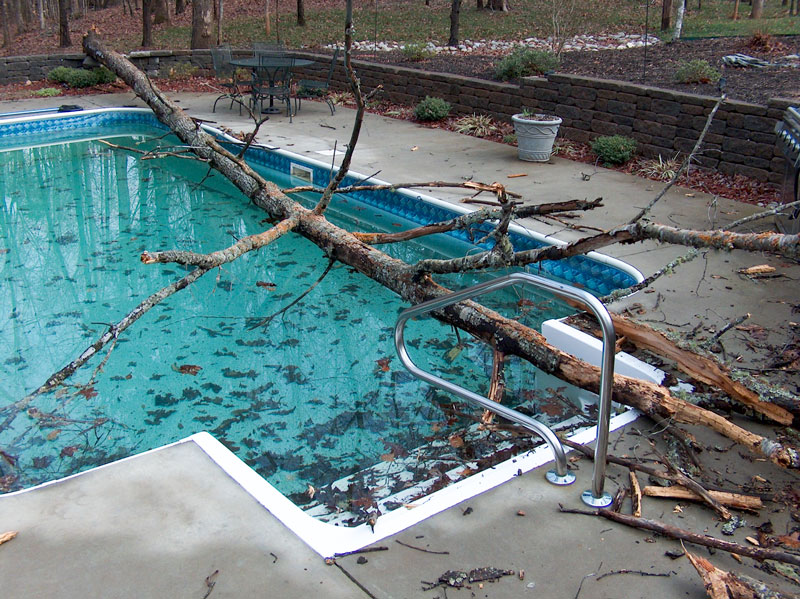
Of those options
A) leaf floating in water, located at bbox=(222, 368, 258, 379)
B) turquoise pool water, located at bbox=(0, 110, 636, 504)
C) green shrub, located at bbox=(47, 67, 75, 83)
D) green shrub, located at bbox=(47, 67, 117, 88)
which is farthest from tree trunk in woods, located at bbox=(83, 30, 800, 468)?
green shrub, located at bbox=(47, 67, 75, 83)

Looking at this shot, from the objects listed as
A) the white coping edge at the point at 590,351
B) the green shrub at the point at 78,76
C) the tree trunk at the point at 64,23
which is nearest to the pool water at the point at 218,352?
the white coping edge at the point at 590,351

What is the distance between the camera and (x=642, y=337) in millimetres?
3912

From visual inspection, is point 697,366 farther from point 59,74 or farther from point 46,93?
point 59,74

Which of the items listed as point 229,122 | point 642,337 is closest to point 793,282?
point 642,337

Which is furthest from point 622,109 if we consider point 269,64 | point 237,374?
point 237,374

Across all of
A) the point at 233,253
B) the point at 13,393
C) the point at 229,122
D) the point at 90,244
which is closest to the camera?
the point at 233,253

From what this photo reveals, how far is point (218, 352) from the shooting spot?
498 cm

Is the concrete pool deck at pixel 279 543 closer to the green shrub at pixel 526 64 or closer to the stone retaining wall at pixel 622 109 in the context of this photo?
the stone retaining wall at pixel 622 109

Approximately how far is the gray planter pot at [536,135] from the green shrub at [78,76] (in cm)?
876

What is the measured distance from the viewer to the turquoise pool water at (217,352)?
13.1 ft

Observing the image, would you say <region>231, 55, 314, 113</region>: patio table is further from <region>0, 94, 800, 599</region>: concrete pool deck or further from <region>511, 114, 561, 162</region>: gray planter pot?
<region>0, 94, 800, 599</region>: concrete pool deck

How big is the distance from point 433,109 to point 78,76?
701cm

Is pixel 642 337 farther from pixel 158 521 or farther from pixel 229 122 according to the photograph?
pixel 229 122

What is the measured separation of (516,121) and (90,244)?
4.79 m
